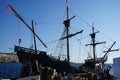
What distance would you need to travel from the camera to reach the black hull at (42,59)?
46812 millimetres

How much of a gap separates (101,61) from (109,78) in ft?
135

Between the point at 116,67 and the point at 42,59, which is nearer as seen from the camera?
the point at 116,67

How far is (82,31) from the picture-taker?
180 feet

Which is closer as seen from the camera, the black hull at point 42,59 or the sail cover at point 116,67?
the sail cover at point 116,67

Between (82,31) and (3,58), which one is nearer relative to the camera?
(82,31)

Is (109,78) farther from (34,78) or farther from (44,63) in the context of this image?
(44,63)

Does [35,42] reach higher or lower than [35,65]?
higher

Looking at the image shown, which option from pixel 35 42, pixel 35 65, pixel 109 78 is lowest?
pixel 109 78

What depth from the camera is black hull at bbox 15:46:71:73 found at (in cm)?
4681

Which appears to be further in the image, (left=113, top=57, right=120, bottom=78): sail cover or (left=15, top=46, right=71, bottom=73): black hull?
(left=15, top=46, right=71, bottom=73): black hull

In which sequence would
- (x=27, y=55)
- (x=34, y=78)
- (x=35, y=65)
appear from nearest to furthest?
(x=34, y=78), (x=35, y=65), (x=27, y=55)

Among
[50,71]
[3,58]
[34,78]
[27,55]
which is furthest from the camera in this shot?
[3,58]

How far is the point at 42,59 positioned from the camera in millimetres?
48812

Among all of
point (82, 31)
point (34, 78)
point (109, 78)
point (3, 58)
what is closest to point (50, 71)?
point (34, 78)
